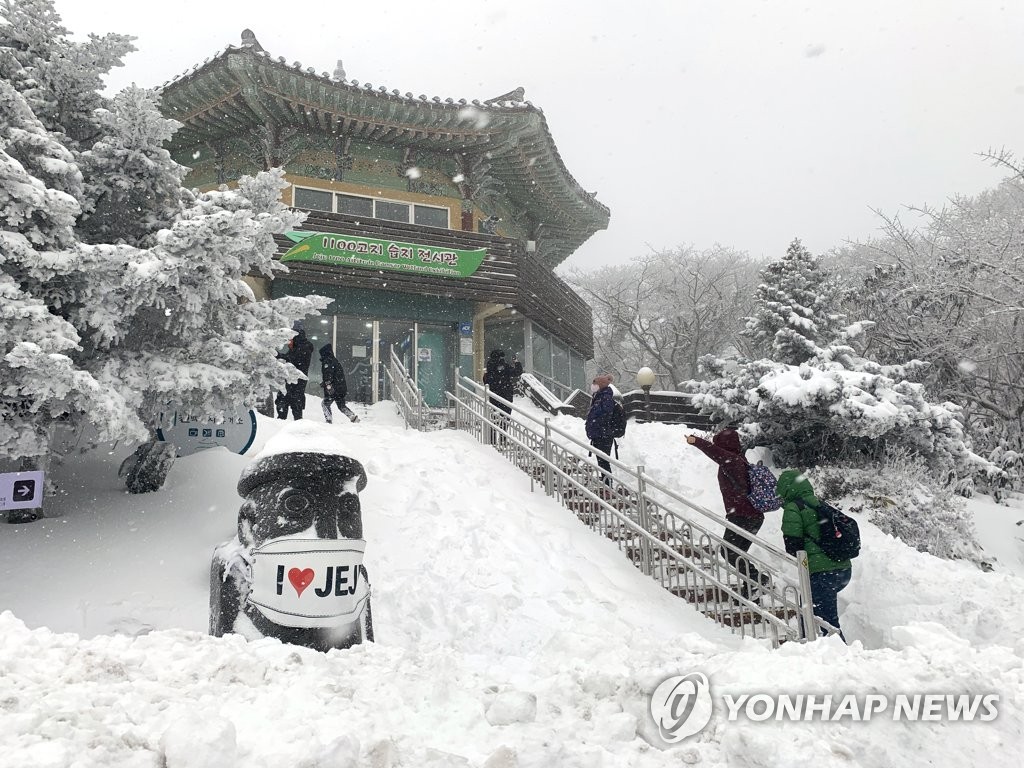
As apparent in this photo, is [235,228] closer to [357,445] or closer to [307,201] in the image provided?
[357,445]

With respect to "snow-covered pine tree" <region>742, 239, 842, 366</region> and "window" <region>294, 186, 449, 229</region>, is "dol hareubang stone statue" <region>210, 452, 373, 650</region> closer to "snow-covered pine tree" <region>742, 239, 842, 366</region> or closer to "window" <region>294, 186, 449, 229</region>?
"snow-covered pine tree" <region>742, 239, 842, 366</region>

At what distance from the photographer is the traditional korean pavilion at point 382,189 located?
613 inches

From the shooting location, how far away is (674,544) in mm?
7367

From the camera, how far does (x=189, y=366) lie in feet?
19.5

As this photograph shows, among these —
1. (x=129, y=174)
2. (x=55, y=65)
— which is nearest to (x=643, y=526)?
(x=129, y=174)

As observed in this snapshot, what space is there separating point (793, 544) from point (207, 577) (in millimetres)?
5412

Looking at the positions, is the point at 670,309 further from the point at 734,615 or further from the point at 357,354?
the point at 734,615

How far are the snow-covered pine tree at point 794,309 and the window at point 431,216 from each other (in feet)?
29.3

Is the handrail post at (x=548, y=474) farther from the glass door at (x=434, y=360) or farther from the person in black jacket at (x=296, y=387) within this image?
the glass door at (x=434, y=360)

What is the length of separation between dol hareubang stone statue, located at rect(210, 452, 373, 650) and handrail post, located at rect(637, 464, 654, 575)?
3.92 meters

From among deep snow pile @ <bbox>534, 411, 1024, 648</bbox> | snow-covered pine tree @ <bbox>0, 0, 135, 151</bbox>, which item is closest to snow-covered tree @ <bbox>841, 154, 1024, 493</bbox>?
deep snow pile @ <bbox>534, 411, 1024, 648</bbox>

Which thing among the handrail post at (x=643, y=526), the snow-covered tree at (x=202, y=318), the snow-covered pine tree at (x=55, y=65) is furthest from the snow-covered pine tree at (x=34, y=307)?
the handrail post at (x=643, y=526)

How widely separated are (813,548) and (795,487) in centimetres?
56

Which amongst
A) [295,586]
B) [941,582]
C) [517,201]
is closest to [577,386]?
[517,201]
